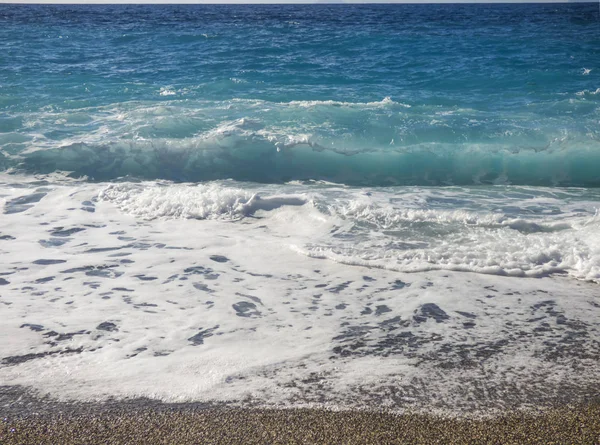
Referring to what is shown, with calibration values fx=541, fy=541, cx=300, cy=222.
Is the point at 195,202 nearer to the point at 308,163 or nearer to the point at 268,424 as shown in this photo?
the point at 308,163

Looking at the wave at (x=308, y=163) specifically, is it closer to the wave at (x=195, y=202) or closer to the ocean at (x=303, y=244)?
the ocean at (x=303, y=244)

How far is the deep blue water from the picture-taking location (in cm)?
807

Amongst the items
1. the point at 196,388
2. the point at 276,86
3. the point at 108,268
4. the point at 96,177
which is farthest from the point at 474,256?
the point at 276,86

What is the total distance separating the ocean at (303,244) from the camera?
9.55ft

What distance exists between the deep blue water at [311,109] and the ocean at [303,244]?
0.21 ft

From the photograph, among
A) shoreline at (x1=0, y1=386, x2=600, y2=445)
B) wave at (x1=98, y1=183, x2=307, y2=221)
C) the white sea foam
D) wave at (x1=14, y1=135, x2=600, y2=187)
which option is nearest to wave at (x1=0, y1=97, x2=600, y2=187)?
wave at (x1=14, y1=135, x2=600, y2=187)

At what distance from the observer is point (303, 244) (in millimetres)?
4824

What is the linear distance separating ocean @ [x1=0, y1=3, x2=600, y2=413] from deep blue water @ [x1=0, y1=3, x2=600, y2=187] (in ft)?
0.21

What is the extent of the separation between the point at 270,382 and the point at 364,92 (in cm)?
1056

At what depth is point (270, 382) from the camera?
2834 mm

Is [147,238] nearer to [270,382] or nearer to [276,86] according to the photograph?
[270,382]

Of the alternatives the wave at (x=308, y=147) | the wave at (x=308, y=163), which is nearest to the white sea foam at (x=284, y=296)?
the wave at (x=308, y=163)

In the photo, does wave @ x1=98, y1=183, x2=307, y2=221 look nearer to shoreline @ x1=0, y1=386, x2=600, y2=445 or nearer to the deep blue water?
the deep blue water

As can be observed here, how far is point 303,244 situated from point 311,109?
6201mm
